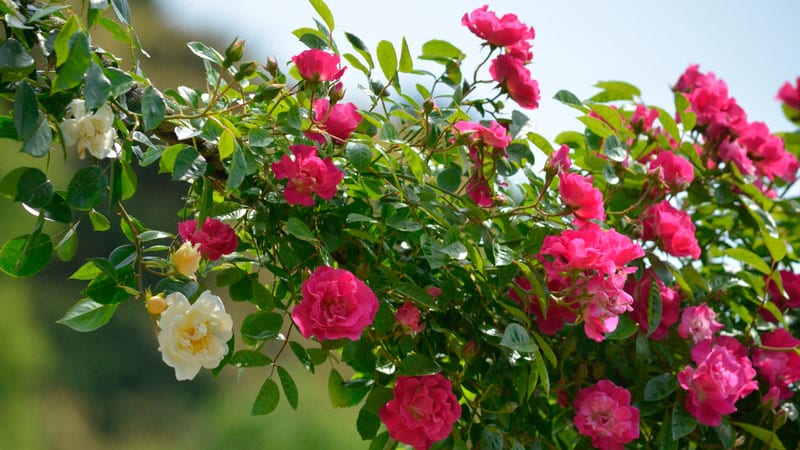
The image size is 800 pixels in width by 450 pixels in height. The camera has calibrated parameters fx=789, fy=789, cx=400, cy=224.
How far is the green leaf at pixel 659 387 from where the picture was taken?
818 millimetres

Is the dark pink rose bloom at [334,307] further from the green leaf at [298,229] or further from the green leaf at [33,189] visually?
the green leaf at [33,189]

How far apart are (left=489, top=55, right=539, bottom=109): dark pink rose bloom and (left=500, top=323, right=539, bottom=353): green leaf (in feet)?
0.78

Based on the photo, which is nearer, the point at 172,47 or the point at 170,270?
the point at 170,270

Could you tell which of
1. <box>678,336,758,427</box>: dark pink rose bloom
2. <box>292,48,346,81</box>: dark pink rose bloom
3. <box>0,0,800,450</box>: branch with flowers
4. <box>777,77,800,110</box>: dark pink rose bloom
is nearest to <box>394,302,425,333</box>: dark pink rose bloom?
<box>0,0,800,450</box>: branch with flowers

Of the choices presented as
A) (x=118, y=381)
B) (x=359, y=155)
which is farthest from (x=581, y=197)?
(x=118, y=381)

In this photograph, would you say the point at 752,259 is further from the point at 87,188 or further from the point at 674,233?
the point at 87,188

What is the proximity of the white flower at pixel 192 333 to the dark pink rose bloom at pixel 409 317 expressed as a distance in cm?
16

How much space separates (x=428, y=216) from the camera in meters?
0.73

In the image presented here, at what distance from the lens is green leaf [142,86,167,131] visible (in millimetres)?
534

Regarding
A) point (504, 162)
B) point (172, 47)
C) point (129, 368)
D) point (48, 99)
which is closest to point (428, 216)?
point (504, 162)

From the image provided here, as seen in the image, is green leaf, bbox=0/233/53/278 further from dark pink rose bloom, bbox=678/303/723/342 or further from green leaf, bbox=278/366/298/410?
dark pink rose bloom, bbox=678/303/723/342

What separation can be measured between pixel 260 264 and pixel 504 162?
0.24m

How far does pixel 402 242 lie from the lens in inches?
31.2

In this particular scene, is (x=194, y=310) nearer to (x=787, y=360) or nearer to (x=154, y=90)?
(x=154, y=90)
